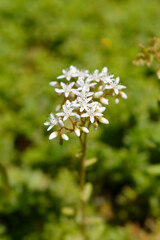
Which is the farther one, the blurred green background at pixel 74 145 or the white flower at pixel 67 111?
the blurred green background at pixel 74 145

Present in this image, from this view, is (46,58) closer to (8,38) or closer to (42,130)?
(8,38)

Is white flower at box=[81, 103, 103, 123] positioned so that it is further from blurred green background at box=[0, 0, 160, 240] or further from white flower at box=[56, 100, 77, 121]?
blurred green background at box=[0, 0, 160, 240]

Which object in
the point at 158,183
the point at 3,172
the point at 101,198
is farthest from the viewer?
the point at 101,198

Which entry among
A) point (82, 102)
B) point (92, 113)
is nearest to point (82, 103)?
point (82, 102)

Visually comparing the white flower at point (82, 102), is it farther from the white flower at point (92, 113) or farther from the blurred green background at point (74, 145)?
the blurred green background at point (74, 145)

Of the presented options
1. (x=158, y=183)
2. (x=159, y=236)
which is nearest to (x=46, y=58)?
(x=158, y=183)

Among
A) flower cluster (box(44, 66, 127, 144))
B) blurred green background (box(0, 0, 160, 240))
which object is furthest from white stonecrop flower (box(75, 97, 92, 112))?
blurred green background (box(0, 0, 160, 240))

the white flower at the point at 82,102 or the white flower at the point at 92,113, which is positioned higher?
the white flower at the point at 82,102

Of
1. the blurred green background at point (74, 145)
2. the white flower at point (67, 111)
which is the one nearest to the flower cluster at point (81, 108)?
the white flower at point (67, 111)
